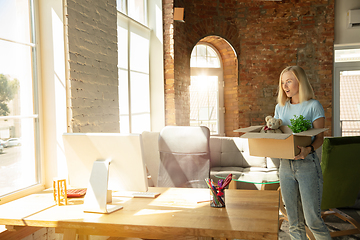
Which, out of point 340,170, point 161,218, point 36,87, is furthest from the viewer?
point 340,170

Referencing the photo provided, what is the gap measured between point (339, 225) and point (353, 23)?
432cm

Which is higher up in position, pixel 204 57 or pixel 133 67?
pixel 204 57

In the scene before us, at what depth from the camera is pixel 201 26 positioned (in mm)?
5777

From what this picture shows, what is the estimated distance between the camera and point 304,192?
2.04m

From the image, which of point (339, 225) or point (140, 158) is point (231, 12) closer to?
point (339, 225)

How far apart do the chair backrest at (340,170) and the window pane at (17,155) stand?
2.38m

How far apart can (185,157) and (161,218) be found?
3.44 feet

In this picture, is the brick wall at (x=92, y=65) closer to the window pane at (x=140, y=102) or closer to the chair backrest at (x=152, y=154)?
the chair backrest at (x=152, y=154)

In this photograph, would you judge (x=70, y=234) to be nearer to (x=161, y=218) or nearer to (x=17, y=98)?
(x=161, y=218)

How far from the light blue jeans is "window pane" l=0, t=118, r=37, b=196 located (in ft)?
6.06

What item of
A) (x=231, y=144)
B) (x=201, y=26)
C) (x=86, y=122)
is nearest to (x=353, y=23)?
(x=201, y=26)

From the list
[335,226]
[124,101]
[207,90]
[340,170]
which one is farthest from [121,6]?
[335,226]

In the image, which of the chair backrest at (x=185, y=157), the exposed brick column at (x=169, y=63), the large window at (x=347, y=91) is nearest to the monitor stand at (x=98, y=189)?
the chair backrest at (x=185, y=157)

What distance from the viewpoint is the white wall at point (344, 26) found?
5980 millimetres
